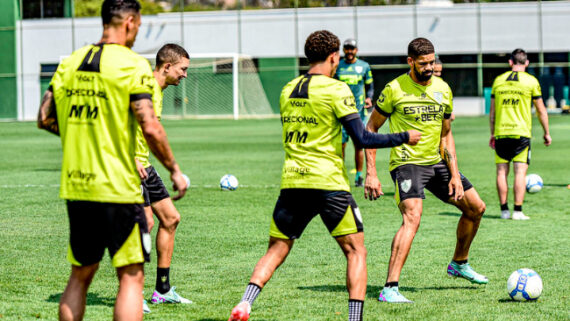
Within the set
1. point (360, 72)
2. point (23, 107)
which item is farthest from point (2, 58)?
point (360, 72)

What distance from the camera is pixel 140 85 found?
4586 millimetres

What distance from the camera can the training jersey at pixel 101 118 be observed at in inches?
180

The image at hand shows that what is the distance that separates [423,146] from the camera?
723 cm

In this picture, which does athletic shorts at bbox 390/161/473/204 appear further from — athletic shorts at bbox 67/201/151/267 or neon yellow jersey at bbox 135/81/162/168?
athletic shorts at bbox 67/201/151/267

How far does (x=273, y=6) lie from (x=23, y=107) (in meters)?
16.7

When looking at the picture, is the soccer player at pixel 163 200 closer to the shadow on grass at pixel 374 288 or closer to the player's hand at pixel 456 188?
the shadow on grass at pixel 374 288

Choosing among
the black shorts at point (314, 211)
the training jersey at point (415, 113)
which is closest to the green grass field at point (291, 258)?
the black shorts at point (314, 211)

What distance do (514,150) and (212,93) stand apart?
121ft

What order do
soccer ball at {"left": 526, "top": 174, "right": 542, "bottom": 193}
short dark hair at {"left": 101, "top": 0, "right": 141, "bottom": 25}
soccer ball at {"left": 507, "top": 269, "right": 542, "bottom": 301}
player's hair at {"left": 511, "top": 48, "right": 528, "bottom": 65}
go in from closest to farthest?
short dark hair at {"left": 101, "top": 0, "right": 141, "bottom": 25} → soccer ball at {"left": 507, "top": 269, "right": 542, "bottom": 301} → player's hair at {"left": 511, "top": 48, "right": 528, "bottom": 65} → soccer ball at {"left": 526, "top": 174, "right": 542, "bottom": 193}

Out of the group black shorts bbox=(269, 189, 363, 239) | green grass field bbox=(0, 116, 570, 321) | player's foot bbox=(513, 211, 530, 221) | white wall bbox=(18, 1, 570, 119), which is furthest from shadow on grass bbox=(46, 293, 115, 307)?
white wall bbox=(18, 1, 570, 119)

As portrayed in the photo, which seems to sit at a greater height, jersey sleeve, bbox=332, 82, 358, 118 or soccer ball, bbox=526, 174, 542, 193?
jersey sleeve, bbox=332, 82, 358, 118

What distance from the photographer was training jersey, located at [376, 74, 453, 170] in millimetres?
7223

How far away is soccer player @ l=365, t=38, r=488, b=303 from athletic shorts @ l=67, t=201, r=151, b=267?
280 centimetres

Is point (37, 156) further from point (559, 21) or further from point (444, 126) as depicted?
point (559, 21)
